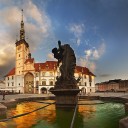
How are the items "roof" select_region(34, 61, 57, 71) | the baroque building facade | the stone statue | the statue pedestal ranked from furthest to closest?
"roof" select_region(34, 61, 57, 71), the baroque building facade, the stone statue, the statue pedestal

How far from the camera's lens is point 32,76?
323 ft

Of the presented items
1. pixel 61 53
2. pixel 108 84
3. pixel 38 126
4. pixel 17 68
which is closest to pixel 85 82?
pixel 17 68

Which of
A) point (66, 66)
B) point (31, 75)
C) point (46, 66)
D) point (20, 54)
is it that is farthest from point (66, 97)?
point (20, 54)

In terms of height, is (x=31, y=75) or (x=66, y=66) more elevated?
(x=31, y=75)

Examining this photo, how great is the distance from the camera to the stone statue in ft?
46.3

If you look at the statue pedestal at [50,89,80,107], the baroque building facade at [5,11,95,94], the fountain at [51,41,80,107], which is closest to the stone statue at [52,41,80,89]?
the fountain at [51,41,80,107]

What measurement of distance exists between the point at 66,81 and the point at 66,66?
962mm

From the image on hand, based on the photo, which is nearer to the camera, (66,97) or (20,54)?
(66,97)

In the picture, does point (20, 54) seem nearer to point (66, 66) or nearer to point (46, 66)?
point (46, 66)

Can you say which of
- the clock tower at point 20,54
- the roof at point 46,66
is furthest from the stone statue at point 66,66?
the clock tower at point 20,54

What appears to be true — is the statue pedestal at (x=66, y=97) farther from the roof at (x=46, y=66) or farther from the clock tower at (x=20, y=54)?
the clock tower at (x=20, y=54)

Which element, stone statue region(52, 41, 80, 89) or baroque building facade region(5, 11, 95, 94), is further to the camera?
baroque building facade region(5, 11, 95, 94)

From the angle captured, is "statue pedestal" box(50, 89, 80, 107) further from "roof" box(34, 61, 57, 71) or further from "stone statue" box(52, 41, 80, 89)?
"roof" box(34, 61, 57, 71)

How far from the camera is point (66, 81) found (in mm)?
14188
